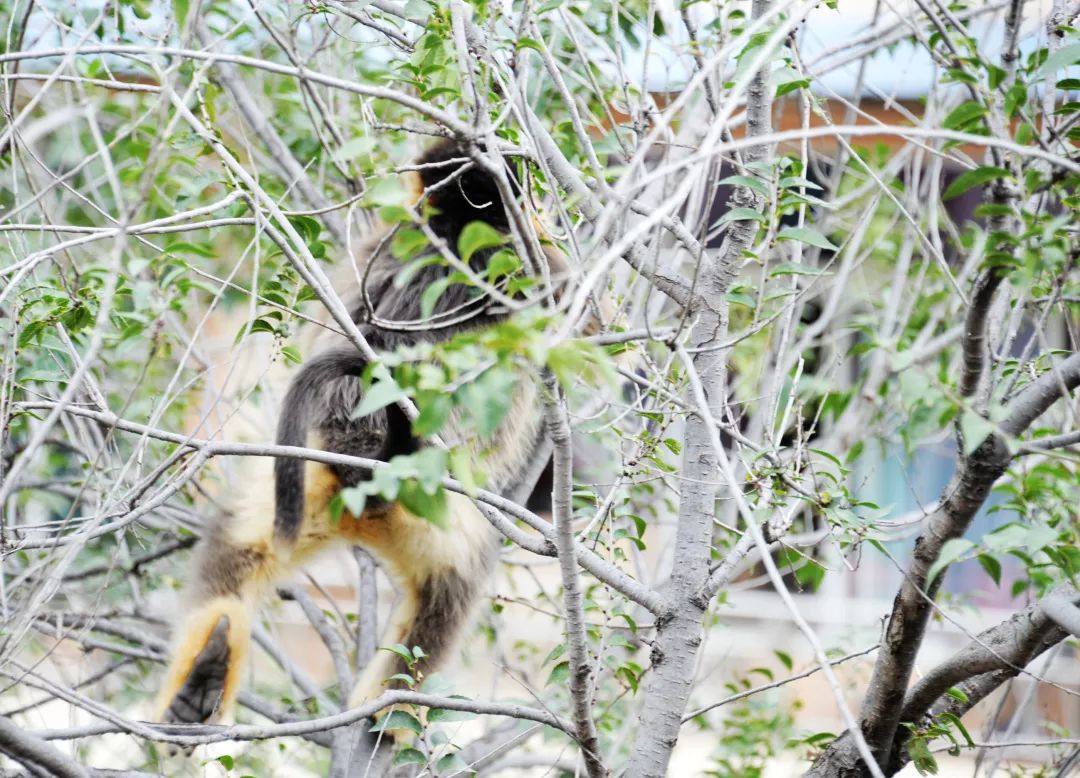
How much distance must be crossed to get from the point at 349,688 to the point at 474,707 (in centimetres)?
137

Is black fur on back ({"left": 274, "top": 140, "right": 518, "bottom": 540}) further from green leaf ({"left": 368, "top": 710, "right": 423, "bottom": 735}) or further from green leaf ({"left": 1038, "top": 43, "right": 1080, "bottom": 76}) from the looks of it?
green leaf ({"left": 1038, "top": 43, "right": 1080, "bottom": 76})

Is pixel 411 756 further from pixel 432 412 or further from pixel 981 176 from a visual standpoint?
pixel 981 176

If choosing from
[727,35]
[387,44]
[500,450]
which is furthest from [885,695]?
[387,44]

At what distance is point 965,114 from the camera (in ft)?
4.97

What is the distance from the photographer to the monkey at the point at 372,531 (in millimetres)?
2941

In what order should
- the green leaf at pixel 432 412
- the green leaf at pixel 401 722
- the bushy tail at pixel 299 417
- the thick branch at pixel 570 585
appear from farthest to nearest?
the bushy tail at pixel 299 417, the green leaf at pixel 401 722, the thick branch at pixel 570 585, the green leaf at pixel 432 412

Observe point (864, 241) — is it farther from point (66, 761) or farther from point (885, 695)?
point (66, 761)

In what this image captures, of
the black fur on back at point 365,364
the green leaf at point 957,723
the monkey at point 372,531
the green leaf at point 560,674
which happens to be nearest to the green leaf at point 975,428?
the green leaf at point 957,723

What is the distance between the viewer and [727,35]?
219 centimetres

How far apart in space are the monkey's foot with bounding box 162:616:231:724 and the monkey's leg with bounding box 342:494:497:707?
0.38 meters

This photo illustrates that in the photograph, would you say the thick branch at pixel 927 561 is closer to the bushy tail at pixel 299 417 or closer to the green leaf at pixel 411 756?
the green leaf at pixel 411 756

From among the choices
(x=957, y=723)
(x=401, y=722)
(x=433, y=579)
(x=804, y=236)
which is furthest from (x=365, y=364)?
(x=957, y=723)

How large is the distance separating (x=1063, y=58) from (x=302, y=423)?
70.8 inches

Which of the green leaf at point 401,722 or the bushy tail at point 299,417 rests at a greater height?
the bushy tail at point 299,417
